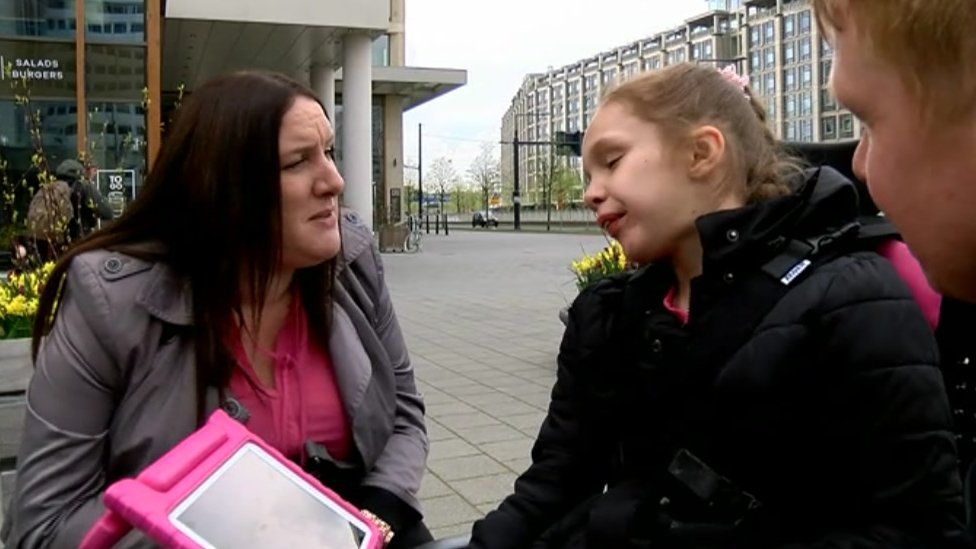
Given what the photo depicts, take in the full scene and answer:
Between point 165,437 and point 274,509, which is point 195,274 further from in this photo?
point 274,509

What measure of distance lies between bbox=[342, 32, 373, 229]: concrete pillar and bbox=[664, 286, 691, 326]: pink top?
19180 mm

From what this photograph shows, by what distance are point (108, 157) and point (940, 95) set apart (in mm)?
16353

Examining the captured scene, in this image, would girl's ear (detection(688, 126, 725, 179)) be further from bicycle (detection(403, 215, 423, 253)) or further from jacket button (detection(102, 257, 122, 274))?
bicycle (detection(403, 215, 423, 253))

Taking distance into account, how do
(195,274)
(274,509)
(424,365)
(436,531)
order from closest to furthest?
(274,509), (195,274), (436,531), (424,365)

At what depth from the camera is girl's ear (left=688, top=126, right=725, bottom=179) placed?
1686 millimetres

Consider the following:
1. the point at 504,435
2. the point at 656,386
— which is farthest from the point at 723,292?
the point at 504,435

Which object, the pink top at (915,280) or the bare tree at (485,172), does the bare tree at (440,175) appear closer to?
the bare tree at (485,172)

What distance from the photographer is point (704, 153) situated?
66.6 inches

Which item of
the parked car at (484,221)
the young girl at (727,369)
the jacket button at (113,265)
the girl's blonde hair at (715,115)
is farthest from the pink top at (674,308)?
the parked car at (484,221)

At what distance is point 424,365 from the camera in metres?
8.14

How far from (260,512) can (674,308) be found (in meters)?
0.80

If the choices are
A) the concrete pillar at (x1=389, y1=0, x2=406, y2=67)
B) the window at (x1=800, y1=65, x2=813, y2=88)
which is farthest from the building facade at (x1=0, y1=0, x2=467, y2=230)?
the window at (x1=800, y1=65, x2=813, y2=88)

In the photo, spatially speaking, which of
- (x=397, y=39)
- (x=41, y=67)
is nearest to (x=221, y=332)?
(x=41, y=67)

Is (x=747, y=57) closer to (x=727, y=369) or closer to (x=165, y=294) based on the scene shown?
(x=165, y=294)
